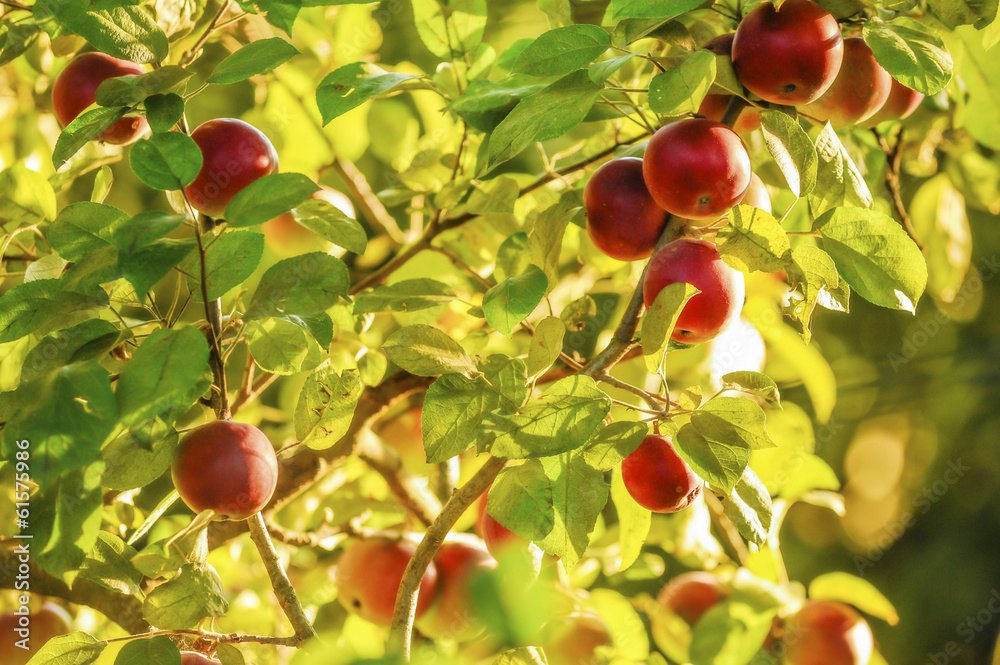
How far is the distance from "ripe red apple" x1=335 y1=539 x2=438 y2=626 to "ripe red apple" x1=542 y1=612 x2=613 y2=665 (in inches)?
4.0

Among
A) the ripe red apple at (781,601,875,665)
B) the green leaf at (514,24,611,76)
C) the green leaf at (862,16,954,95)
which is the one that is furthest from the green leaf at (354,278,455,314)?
the ripe red apple at (781,601,875,665)

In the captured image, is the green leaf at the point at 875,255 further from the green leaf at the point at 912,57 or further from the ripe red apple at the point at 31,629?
the ripe red apple at the point at 31,629

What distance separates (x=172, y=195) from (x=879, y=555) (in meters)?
1.36

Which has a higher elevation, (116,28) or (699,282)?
(116,28)

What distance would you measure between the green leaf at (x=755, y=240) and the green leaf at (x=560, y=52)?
100 mm

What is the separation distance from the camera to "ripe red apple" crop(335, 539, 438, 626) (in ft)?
1.96

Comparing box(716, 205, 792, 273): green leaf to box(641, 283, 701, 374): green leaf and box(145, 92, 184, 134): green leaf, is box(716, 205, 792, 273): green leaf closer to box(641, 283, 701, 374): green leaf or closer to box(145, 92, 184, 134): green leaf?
box(641, 283, 701, 374): green leaf

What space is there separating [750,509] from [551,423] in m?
0.13

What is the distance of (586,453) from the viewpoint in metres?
0.35

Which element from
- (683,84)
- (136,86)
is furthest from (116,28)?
(683,84)

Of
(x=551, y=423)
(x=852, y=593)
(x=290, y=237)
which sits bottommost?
(x=852, y=593)

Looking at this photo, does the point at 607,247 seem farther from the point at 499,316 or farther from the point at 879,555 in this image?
the point at 879,555

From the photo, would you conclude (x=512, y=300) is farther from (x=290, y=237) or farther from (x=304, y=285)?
(x=290, y=237)

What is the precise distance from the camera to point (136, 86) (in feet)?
1.10
